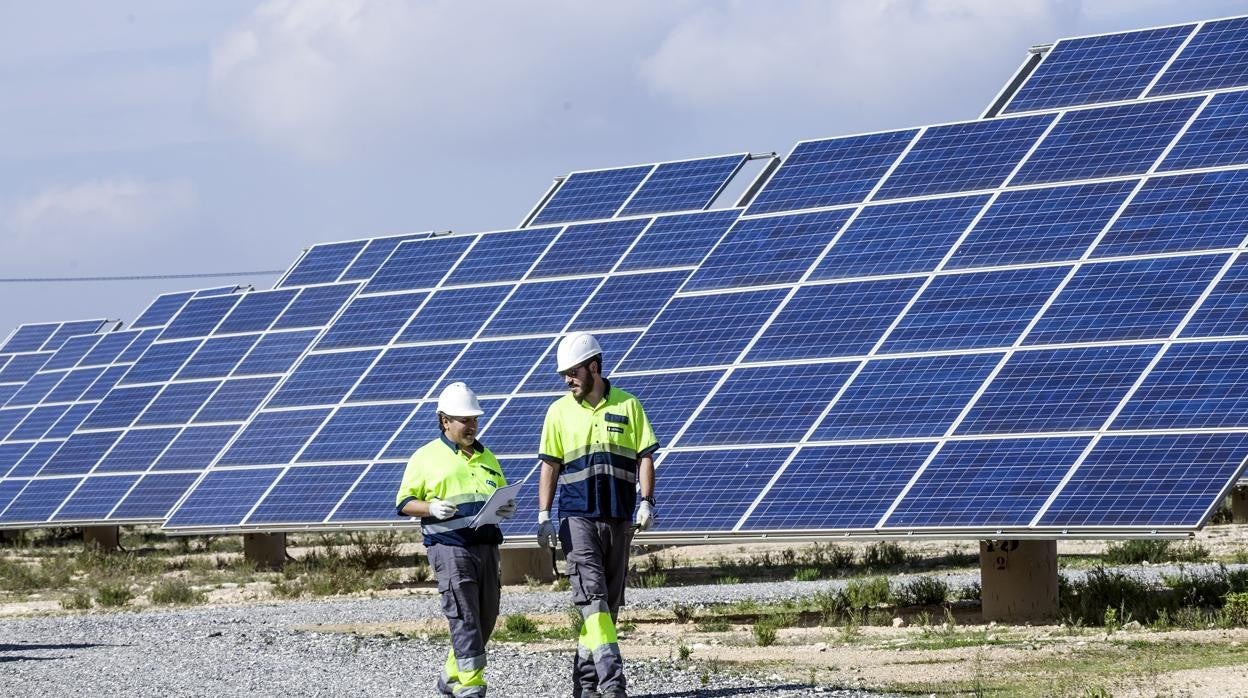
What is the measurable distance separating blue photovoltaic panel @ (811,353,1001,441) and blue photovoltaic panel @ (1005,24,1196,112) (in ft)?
18.1

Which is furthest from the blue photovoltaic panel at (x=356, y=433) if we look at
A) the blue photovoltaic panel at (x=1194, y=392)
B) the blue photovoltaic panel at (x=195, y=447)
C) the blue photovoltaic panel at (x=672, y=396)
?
the blue photovoltaic panel at (x=1194, y=392)

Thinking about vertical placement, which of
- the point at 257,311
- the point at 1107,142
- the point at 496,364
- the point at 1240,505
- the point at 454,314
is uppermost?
the point at 257,311

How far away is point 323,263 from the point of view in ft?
125

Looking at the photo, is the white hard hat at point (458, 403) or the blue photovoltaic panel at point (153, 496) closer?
the white hard hat at point (458, 403)

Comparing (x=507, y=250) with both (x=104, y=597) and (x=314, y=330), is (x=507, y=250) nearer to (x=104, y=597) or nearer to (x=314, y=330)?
(x=314, y=330)

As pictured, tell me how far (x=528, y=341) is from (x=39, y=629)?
842 centimetres

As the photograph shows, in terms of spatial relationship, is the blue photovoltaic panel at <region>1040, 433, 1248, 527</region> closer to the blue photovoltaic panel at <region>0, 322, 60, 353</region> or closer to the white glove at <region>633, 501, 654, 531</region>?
the white glove at <region>633, 501, 654, 531</region>

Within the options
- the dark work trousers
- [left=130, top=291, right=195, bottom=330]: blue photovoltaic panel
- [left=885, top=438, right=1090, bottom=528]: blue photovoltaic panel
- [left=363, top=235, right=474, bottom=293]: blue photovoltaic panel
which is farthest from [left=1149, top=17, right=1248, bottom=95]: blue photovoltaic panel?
[left=130, top=291, right=195, bottom=330]: blue photovoltaic panel

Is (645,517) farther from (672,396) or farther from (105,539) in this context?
(105,539)

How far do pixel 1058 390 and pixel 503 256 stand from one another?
1348cm

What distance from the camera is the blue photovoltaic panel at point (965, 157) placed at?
71.3ft

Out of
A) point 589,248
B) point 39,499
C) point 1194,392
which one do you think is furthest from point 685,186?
point 1194,392

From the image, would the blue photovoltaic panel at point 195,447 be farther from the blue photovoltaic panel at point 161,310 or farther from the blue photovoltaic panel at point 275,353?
the blue photovoltaic panel at point 161,310

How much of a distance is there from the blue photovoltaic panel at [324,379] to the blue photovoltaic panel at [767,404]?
9.13 m
